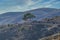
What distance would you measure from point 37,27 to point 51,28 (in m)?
8.02

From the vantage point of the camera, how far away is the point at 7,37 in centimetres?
9456

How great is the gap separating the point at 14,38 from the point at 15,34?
2.38 m

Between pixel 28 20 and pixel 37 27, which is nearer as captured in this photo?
pixel 37 27

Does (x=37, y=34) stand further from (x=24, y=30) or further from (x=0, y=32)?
(x=0, y=32)

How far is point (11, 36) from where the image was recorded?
9512 cm

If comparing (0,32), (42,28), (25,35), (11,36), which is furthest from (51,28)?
(0,32)

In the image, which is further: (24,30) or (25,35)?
(24,30)

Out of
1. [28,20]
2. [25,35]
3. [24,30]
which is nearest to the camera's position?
[25,35]

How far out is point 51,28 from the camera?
307 feet

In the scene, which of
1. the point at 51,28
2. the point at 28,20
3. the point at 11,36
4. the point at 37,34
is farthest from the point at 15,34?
the point at 28,20

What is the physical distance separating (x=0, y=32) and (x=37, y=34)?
2047cm

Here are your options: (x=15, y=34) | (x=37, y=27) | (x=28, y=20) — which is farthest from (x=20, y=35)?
(x=28, y=20)

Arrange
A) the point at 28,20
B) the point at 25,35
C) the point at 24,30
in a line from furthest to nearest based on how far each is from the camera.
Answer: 1. the point at 28,20
2. the point at 24,30
3. the point at 25,35

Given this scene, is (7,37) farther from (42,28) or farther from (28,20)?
(28,20)
